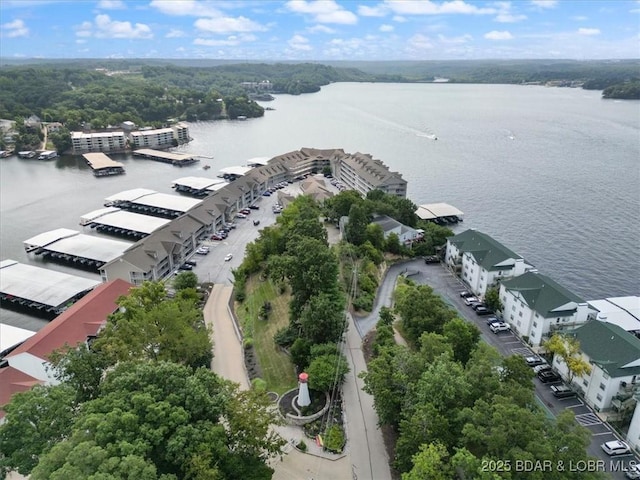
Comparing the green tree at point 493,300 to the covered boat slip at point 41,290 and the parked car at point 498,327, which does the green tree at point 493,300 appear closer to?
the parked car at point 498,327

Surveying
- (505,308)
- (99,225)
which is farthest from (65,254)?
(505,308)

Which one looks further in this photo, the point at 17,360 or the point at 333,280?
the point at 333,280

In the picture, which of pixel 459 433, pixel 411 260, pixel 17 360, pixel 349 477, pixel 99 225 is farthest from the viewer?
pixel 99 225

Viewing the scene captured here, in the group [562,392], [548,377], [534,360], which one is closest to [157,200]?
[534,360]

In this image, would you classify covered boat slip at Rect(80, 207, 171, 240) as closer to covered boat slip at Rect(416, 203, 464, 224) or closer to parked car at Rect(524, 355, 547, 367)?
covered boat slip at Rect(416, 203, 464, 224)

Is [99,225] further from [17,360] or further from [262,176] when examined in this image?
[17,360]

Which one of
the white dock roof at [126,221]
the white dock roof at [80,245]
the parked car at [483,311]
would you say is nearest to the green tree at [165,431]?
the parked car at [483,311]


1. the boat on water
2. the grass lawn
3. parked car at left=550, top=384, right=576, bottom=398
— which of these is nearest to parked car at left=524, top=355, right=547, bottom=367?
parked car at left=550, top=384, right=576, bottom=398
